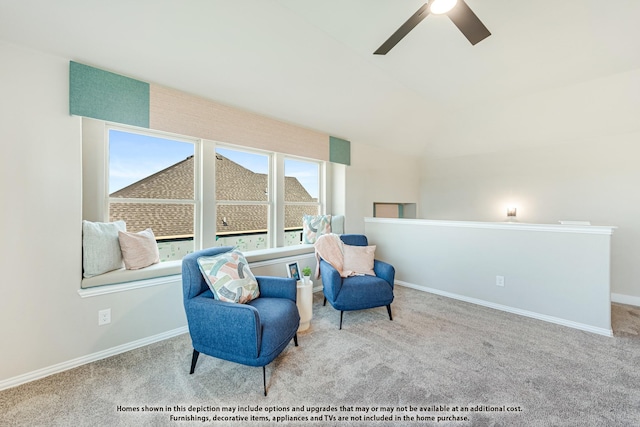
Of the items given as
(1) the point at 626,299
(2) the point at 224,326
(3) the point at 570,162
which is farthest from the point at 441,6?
(1) the point at 626,299

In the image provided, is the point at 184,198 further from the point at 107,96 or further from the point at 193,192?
the point at 107,96

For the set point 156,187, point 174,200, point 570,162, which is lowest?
point 174,200

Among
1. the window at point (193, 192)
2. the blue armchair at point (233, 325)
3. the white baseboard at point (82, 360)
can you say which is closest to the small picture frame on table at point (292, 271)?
the blue armchair at point (233, 325)

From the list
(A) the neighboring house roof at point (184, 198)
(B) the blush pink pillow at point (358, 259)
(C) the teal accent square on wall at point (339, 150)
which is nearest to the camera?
(A) the neighboring house roof at point (184, 198)

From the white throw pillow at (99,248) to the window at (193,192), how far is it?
18 cm

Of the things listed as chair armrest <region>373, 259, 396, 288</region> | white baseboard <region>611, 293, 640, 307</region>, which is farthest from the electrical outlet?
white baseboard <region>611, 293, 640, 307</region>

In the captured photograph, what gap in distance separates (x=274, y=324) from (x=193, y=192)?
5.99ft

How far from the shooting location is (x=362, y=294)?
263 cm

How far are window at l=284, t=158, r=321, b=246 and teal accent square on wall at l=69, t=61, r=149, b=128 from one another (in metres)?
1.81

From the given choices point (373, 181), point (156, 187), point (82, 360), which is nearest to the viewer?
point (82, 360)

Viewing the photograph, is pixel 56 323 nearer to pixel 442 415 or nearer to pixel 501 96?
A: pixel 442 415

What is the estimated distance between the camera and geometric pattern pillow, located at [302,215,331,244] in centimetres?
385

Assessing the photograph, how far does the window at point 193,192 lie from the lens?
2379 mm

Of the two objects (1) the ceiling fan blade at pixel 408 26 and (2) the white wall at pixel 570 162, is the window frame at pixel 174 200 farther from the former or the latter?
(2) the white wall at pixel 570 162
